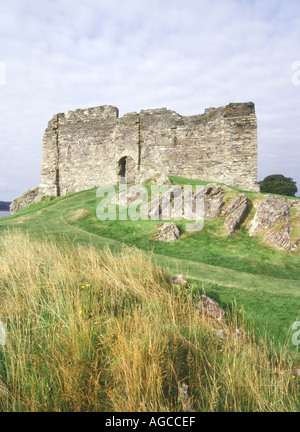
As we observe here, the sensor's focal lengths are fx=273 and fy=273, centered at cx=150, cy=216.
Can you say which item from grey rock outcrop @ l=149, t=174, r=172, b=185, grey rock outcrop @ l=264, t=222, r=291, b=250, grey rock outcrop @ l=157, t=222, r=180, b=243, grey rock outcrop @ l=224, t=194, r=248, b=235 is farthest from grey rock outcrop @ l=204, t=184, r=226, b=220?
grey rock outcrop @ l=149, t=174, r=172, b=185

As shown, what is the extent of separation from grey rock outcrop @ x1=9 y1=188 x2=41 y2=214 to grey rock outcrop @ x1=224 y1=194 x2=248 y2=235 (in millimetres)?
18836

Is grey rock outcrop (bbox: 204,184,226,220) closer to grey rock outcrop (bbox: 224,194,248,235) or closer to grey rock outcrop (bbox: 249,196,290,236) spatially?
grey rock outcrop (bbox: 224,194,248,235)

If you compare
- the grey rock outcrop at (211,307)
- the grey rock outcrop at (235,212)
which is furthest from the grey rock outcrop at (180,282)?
the grey rock outcrop at (235,212)

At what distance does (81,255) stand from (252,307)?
349cm

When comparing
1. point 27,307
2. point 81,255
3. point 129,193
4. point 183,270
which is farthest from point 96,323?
point 129,193

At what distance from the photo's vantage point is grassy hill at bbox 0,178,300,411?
2.51 metres

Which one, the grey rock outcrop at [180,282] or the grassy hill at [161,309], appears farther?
the grey rock outcrop at [180,282]

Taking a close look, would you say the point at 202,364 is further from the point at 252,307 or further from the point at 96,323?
the point at 252,307

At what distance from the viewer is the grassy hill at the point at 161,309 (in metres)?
2.51

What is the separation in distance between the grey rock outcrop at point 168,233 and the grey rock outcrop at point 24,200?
17.9m

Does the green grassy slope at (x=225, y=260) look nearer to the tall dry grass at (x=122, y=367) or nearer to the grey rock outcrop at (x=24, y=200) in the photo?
the tall dry grass at (x=122, y=367)

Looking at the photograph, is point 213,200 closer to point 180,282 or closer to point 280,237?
point 280,237

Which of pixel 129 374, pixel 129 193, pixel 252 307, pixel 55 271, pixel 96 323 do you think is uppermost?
pixel 129 193

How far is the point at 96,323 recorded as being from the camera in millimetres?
3162
